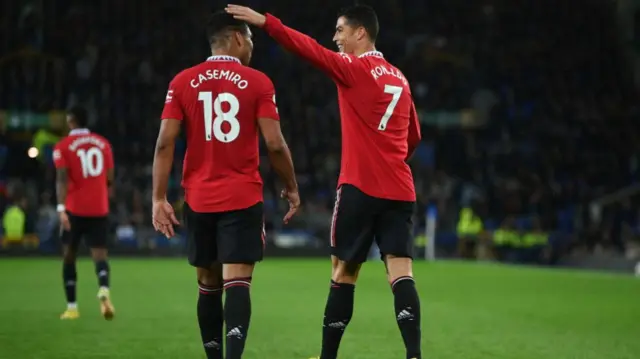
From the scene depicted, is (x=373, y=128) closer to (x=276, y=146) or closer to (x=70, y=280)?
(x=276, y=146)

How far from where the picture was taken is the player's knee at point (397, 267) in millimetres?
6668

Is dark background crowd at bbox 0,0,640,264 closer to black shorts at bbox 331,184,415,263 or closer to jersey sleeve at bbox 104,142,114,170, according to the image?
jersey sleeve at bbox 104,142,114,170

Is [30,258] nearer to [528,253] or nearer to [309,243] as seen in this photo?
[309,243]

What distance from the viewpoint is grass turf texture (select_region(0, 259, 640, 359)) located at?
852 centimetres

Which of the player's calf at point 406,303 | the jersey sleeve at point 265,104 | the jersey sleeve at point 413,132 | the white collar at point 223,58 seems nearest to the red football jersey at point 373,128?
the jersey sleeve at point 413,132

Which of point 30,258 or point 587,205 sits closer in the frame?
point 30,258

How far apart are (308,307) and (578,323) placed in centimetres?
329

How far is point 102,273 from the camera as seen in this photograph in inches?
452

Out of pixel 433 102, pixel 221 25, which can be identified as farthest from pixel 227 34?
pixel 433 102

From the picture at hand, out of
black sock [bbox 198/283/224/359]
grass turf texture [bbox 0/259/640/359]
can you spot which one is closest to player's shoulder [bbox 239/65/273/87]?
black sock [bbox 198/283/224/359]

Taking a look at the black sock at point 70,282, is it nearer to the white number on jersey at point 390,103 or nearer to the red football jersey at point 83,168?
the red football jersey at point 83,168

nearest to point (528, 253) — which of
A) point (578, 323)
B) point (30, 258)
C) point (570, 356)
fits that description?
point (30, 258)

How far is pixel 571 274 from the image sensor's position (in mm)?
20609

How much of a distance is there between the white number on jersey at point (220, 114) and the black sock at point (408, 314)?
1361 mm
